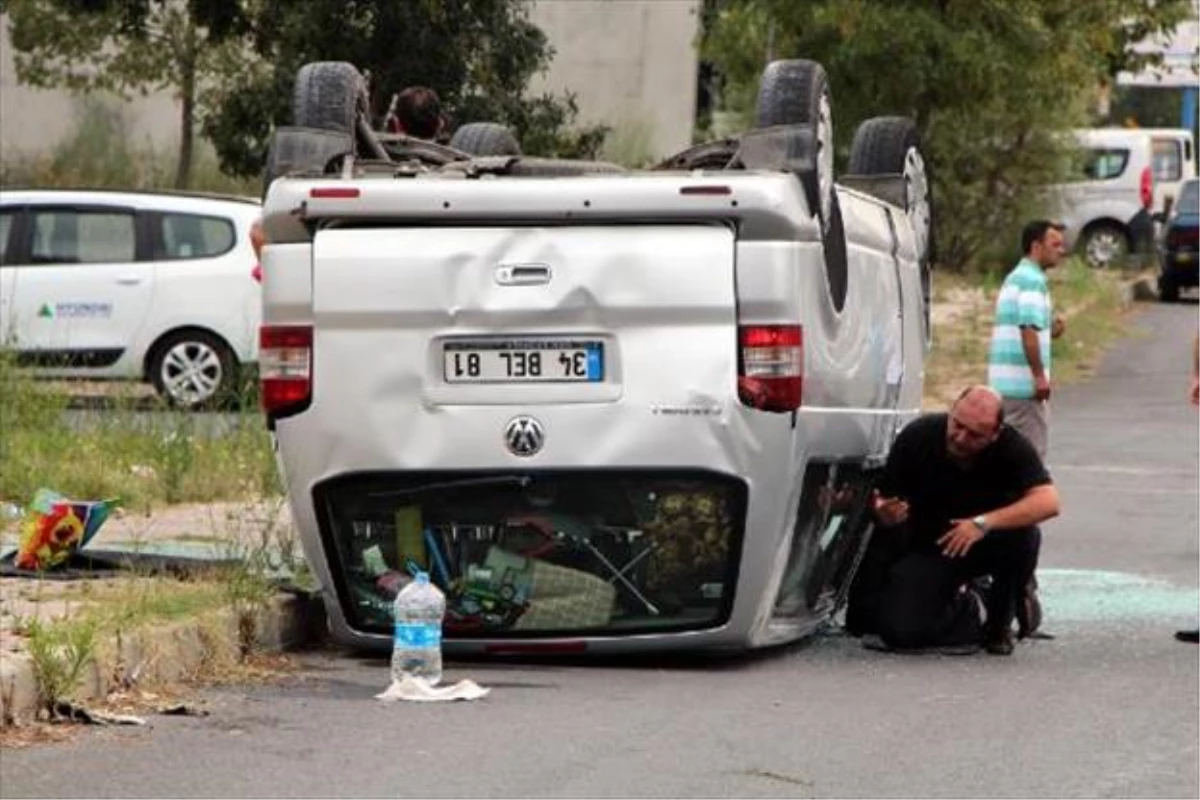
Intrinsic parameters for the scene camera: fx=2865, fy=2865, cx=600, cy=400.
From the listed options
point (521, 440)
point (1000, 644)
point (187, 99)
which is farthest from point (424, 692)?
point (187, 99)

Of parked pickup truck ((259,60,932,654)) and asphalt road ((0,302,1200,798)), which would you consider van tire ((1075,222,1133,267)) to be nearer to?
asphalt road ((0,302,1200,798))

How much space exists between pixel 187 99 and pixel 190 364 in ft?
30.9

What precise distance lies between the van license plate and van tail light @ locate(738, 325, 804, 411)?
510 mm

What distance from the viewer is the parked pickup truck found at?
1005 centimetres

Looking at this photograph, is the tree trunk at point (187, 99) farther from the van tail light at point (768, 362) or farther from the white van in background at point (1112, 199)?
the van tail light at point (768, 362)

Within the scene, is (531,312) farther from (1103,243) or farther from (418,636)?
(1103,243)

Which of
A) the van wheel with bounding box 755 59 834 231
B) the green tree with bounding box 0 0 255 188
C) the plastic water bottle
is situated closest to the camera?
the plastic water bottle

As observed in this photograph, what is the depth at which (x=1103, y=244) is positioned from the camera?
43750mm

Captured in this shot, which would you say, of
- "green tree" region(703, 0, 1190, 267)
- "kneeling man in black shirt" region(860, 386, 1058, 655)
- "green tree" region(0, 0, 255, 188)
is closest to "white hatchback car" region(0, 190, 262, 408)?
"green tree" region(0, 0, 255, 188)

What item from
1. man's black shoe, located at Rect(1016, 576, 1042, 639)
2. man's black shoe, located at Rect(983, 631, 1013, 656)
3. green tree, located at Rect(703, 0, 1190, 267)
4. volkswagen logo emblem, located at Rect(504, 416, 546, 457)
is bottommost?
man's black shoe, located at Rect(983, 631, 1013, 656)

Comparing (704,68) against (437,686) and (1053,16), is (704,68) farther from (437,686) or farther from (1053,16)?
(437,686)

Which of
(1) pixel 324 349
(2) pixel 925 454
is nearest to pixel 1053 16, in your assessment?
(2) pixel 925 454

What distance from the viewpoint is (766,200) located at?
9.95 m

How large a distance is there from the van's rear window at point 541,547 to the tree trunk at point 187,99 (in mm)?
18914
